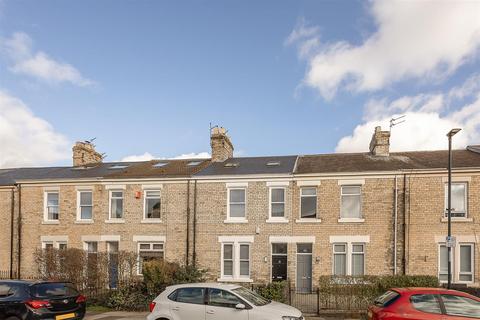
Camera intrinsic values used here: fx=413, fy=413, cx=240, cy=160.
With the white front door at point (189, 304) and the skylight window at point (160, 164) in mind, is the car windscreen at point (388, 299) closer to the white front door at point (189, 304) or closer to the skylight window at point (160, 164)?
the white front door at point (189, 304)

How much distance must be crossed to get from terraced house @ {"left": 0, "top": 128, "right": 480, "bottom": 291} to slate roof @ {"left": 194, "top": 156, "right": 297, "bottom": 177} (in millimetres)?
66

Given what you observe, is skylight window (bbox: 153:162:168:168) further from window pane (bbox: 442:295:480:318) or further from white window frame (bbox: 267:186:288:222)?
window pane (bbox: 442:295:480:318)

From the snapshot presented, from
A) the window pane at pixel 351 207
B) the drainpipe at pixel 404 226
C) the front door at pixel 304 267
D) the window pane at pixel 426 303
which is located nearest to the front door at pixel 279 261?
the front door at pixel 304 267

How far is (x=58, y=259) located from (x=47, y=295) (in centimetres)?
738

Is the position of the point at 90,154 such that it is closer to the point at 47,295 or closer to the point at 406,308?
the point at 47,295

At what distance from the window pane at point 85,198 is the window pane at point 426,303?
1905 cm

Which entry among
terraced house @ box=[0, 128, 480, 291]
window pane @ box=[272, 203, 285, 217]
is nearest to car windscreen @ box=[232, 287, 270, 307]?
terraced house @ box=[0, 128, 480, 291]

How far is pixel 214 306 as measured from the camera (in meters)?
10.4

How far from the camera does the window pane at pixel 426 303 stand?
362 inches

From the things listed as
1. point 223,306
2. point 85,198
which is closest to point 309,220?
point 223,306

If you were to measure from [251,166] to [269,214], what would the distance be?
11.2 ft

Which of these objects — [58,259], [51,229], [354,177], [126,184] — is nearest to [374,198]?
[354,177]

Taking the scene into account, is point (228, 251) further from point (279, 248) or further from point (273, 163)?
point (273, 163)

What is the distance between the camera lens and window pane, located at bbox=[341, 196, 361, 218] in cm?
2064
